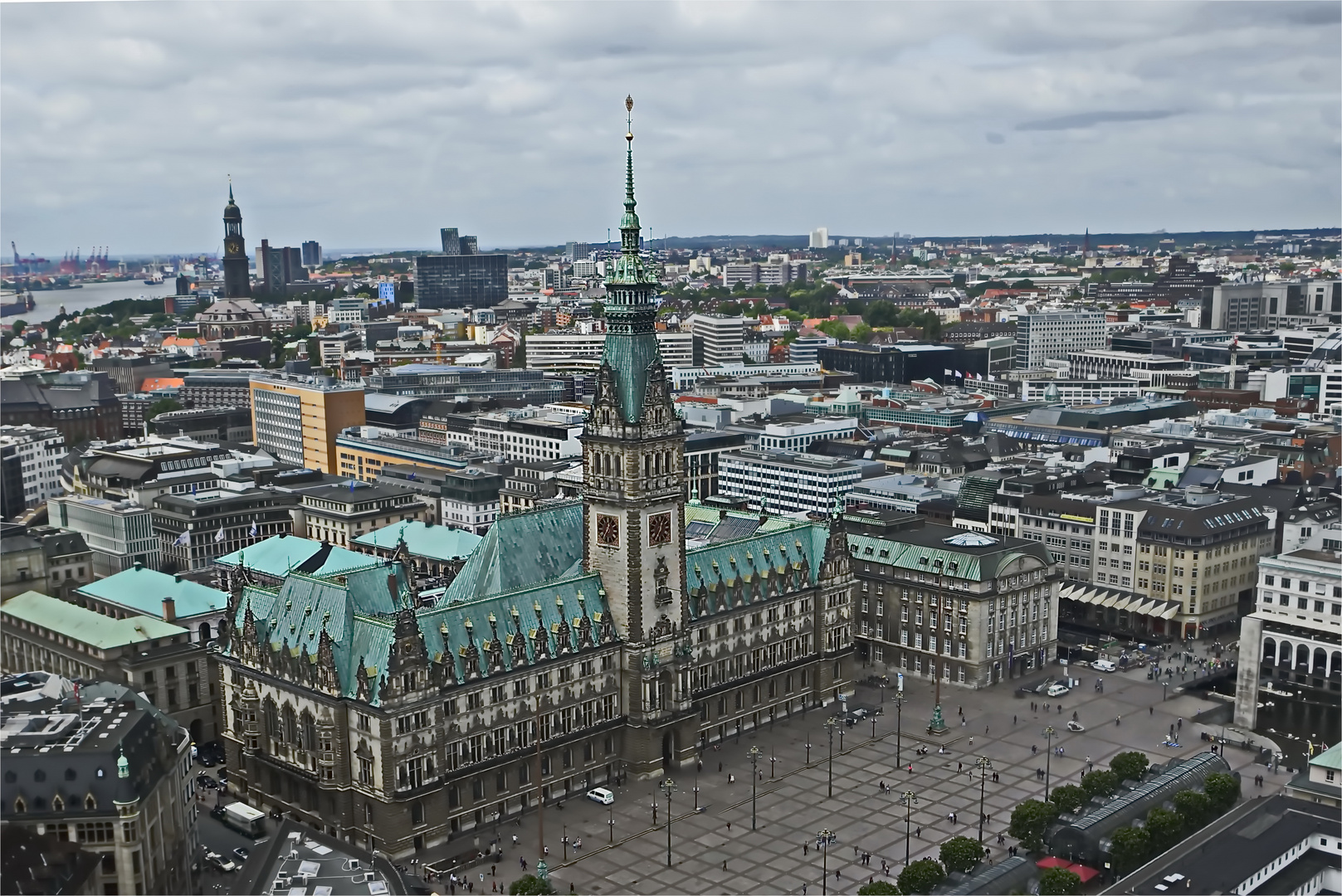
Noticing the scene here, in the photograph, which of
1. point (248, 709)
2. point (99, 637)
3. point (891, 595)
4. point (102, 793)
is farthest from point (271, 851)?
point (891, 595)

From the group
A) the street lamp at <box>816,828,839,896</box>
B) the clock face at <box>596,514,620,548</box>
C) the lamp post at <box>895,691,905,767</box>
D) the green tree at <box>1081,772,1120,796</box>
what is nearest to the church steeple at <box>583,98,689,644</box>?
the clock face at <box>596,514,620,548</box>

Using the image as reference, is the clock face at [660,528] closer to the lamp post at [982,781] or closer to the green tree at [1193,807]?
the lamp post at [982,781]

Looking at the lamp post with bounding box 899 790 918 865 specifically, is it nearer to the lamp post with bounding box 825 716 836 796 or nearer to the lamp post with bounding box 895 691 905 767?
the lamp post with bounding box 825 716 836 796

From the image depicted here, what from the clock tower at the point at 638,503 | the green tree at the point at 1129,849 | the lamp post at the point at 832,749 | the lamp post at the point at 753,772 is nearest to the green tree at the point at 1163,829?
the green tree at the point at 1129,849

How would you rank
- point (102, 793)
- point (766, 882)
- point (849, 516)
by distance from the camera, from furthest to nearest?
point (849, 516) → point (766, 882) → point (102, 793)

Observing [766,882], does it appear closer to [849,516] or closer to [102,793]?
[102,793]

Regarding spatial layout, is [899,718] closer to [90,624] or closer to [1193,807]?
[1193,807]
